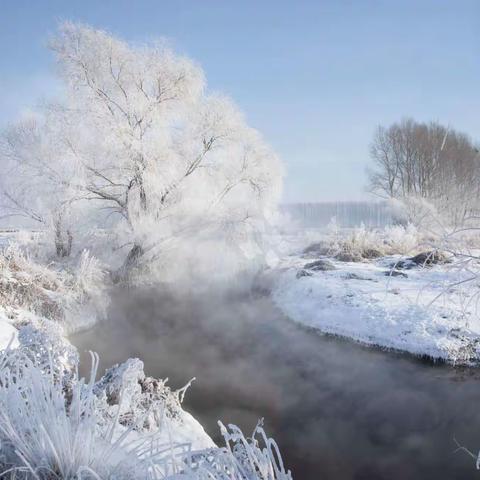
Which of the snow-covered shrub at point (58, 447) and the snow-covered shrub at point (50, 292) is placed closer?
the snow-covered shrub at point (58, 447)

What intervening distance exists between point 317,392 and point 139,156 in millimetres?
8706

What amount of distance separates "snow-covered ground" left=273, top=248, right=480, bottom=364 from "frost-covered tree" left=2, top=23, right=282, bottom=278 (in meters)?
3.35

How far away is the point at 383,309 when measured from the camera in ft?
25.7

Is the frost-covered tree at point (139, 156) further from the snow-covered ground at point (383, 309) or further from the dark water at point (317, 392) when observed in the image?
the dark water at point (317, 392)

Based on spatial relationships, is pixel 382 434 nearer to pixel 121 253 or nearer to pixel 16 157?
pixel 121 253

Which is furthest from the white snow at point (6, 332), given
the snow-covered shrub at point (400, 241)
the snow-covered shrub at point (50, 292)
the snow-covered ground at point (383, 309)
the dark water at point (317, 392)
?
the snow-covered shrub at point (400, 241)

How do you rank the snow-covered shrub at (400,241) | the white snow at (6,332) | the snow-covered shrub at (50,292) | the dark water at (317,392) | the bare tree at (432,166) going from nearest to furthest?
the dark water at (317,392) → the white snow at (6,332) → the snow-covered shrub at (50,292) → the snow-covered shrub at (400,241) → the bare tree at (432,166)

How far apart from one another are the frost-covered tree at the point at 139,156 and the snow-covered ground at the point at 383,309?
132 inches

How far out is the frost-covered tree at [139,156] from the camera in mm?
11711

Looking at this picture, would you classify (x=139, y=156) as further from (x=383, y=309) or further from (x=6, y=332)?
(x=383, y=309)

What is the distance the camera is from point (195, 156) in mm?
12945

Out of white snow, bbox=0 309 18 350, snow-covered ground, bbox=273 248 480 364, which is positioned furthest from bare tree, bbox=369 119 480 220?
white snow, bbox=0 309 18 350

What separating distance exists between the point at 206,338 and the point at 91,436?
247 inches

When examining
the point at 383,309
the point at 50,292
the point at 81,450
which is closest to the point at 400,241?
the point at 383,309
